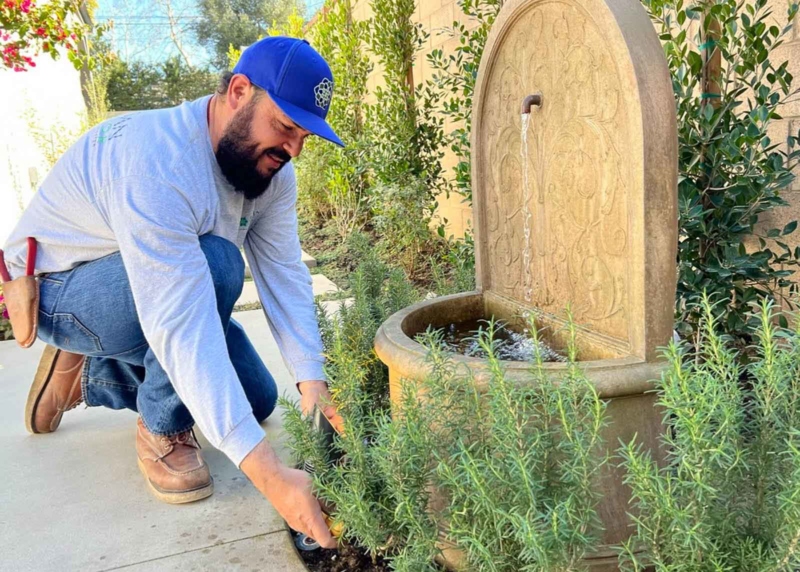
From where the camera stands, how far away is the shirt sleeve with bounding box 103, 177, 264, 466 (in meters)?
1.64

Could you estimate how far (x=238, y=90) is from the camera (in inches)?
78.2

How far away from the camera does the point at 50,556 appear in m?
1.92

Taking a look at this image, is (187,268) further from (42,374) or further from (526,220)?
(42,374)

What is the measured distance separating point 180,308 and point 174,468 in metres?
0.74

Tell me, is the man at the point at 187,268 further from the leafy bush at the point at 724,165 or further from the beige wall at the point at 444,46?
the beige wall at the point at 444,46

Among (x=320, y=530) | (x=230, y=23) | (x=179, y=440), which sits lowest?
(x=179, y=440)

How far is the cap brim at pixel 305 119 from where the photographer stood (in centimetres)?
187

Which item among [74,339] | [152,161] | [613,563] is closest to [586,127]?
[613,563]

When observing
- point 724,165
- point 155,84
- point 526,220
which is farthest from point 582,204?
point 155,84

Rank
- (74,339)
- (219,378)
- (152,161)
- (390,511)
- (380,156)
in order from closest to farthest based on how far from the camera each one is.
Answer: (390,511), (219,378), (152,161), (74,339), (380,156)

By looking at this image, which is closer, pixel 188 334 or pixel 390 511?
pixel 390 511

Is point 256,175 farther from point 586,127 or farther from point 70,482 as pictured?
point 70,482

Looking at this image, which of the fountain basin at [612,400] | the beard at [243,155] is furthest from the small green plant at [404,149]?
the fountain basin at [612,400]

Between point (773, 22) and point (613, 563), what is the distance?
1.92 meters
